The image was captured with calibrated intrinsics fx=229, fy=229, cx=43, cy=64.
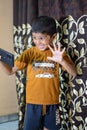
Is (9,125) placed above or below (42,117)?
below

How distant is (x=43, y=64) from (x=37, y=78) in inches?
3.8

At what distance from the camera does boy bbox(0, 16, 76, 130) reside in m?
1.42

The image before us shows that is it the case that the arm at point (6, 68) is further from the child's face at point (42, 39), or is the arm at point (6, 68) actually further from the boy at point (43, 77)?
the child's face at point (42, 39)

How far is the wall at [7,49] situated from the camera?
2.55m

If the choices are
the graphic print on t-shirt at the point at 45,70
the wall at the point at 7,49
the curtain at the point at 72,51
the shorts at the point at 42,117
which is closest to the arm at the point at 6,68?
the graphic print on t-shirt at the point at 45,70

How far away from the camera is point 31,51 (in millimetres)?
1500

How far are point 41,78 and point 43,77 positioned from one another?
0.01 metres

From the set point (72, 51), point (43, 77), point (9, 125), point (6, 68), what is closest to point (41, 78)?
point (43, 77)

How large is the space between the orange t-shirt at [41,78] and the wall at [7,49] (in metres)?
1.14

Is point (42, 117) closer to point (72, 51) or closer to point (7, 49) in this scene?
point (72, 51)

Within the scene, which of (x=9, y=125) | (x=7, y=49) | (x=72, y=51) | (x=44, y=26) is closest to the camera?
(x=44, y=26)

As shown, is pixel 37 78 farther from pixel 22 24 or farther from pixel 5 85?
pixel 5 85

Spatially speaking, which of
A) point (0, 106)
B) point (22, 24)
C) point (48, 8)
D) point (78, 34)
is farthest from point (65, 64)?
point (0, 106)

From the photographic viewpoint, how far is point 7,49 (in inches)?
103
